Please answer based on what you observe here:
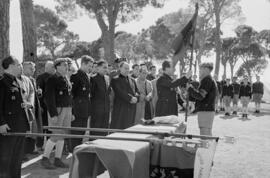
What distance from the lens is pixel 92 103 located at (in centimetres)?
877

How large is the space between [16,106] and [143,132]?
198cm

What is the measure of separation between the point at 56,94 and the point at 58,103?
0.18 metres

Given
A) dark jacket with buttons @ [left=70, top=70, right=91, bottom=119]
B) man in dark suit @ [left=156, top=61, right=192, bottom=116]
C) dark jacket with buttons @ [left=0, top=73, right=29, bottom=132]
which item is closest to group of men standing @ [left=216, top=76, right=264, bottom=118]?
man in dark suit @ [left=156, top=61, right=192, bottom=116]

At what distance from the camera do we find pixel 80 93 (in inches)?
333

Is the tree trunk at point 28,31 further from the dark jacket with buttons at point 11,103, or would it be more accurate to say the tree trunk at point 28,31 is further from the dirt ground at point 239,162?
the dark jacket with buttons at point 11,103

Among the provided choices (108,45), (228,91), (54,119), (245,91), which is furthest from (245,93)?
(54,119)

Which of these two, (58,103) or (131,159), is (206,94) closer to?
(58,103)

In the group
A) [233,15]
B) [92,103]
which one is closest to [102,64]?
[92,103]

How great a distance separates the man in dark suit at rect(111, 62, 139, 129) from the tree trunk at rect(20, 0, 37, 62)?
4798 millimetres

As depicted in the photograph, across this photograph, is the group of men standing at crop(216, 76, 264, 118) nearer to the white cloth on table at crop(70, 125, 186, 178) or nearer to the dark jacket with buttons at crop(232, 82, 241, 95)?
the dark jacket with buttons at crop(232, 82, 241, 95)

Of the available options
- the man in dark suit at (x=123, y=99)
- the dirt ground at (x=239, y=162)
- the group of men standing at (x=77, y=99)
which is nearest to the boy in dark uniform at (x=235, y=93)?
the dirt ground at (x=239, y=162)

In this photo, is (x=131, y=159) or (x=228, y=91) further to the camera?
(x=228, y=91)

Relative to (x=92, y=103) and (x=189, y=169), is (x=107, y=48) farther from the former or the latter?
(x=189, y=169)

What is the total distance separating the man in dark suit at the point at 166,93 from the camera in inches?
360
